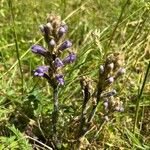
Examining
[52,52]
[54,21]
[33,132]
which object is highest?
[54,21]

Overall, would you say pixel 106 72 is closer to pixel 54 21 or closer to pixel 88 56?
pixel 54 21

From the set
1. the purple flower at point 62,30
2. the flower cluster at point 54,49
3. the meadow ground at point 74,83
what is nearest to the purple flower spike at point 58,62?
the flower cluster at point 54,49

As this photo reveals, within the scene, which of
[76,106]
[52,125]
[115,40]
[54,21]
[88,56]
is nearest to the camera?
[54,21]

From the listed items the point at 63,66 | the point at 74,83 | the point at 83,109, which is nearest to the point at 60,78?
the point at 63,66

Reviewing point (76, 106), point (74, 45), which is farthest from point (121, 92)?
point (74, 45)

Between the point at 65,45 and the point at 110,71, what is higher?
the point at 65,45

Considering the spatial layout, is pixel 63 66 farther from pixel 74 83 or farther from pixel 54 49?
pixel 74 83

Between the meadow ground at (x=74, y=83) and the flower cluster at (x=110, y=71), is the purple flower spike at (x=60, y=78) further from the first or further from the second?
the meadow ground at (x=74, y=83)
